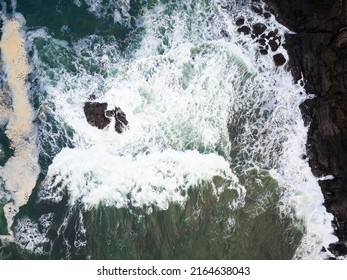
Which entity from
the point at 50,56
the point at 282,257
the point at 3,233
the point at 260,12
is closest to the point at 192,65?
the point at 260,12

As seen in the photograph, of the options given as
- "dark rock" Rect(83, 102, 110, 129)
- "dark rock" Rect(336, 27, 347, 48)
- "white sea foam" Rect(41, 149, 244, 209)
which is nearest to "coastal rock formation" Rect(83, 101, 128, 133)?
"dark rock" Rect(83, 102, 110, 129)

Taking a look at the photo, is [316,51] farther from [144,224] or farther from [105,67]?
[144,224]

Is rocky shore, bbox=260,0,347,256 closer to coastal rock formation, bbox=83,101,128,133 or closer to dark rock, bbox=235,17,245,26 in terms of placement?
dark rock, bbox=235,17,245,26

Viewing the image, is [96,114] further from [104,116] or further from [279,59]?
[279,59]

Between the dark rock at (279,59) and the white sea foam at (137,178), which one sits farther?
the white sea foam at (137,178)

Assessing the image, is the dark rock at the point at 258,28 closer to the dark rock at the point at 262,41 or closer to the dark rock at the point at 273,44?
the dark rock at the point at 262,41

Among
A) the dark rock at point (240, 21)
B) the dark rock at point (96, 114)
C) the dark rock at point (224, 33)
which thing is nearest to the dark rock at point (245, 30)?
the dark rock at point (240, 21)
